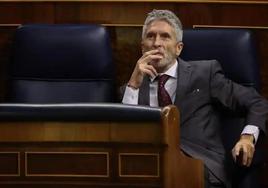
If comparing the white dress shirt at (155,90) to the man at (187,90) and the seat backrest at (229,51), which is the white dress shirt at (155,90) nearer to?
the man at (187,90)

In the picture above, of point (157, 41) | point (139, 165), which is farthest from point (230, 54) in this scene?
point (139, 165)

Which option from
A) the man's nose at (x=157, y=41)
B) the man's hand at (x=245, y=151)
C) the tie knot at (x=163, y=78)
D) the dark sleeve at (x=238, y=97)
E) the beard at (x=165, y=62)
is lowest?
the man's hand at (x=245, y=151)

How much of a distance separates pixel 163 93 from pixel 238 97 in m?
0.31

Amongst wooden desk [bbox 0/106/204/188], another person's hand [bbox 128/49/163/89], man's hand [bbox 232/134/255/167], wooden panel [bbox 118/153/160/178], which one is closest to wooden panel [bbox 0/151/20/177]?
wooden desk [bbox 0/106/204/188]

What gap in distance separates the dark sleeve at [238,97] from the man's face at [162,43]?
0.17 m

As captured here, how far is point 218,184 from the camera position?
7.48 ft

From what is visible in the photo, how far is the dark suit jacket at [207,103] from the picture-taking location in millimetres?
2377

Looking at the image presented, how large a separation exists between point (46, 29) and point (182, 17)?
69cm

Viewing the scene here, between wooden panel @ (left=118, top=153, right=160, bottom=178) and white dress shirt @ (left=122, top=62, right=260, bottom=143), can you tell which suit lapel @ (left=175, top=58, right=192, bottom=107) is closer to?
white dress shirt @ (left=122, top=62, right=260, bottom=143)

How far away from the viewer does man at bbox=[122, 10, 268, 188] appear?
240 centimetres

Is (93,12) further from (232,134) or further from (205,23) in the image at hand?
(232,134)

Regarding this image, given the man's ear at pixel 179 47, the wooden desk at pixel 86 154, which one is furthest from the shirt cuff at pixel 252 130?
the wooden desk at pixel 86 154

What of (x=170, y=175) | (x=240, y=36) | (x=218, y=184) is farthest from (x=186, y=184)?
(x=240, y=36)

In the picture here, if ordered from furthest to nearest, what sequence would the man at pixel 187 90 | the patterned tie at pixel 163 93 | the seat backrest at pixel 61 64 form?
the seat backrest at pixel 61 64, the patterned tie at pixel 163 93, the man at pixel 187 90
